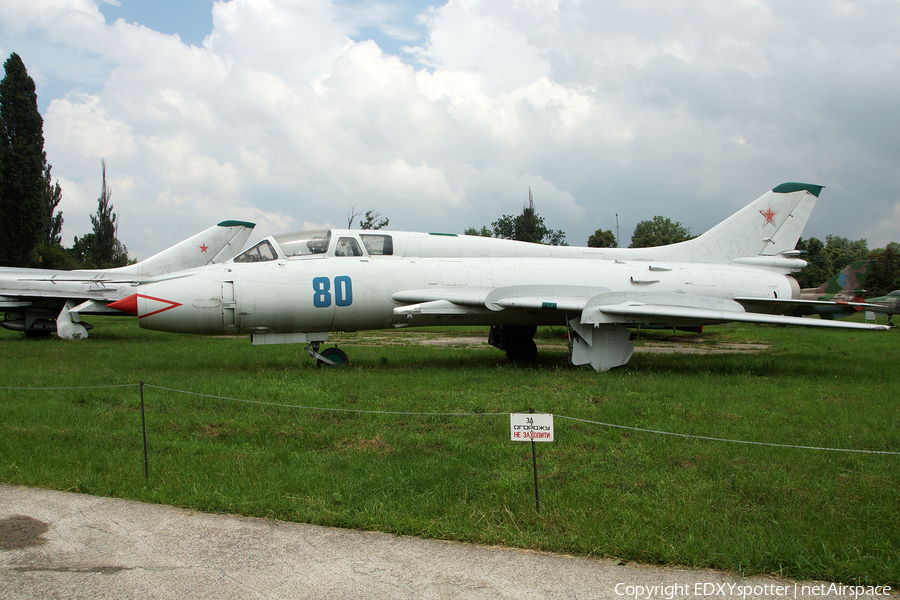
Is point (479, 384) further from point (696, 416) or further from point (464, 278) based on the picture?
point (696, 416)

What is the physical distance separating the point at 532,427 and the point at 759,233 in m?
11.8

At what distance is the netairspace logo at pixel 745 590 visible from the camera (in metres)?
3.16

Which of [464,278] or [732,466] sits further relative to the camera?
[464,278]

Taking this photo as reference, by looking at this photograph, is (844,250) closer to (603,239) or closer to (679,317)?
(603,239)

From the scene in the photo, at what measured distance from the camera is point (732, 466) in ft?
16.7

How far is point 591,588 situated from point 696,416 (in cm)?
438

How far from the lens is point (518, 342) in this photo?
43.8 ft

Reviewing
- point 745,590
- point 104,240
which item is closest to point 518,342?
point 745,590

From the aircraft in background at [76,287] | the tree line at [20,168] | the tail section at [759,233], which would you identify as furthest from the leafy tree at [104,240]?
the tail section at [759,233]

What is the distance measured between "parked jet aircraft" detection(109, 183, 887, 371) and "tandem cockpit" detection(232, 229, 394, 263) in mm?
20

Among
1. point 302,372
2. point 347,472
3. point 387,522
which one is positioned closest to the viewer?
point 387,522

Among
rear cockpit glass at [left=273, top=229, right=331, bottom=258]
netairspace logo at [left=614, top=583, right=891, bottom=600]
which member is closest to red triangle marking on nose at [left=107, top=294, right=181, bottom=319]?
rear cockpit glass at [left=273, top=229, right=331, bottom=258]

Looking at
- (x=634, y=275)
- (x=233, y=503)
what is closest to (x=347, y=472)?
(x=233, y=503)

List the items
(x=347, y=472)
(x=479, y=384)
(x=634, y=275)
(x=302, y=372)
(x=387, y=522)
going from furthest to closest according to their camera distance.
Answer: (x=634, y=275), (x=302, y=372), (x=479, y=384), (x=347, y=472), (x=387, y=522)
